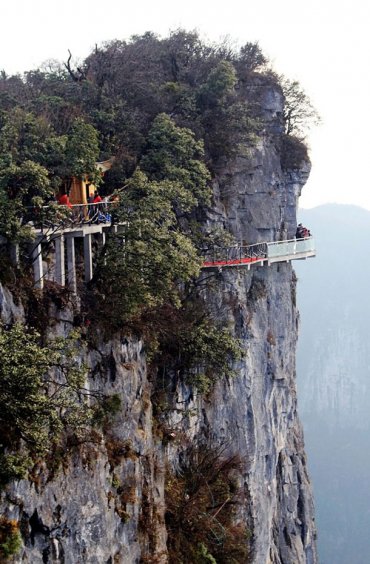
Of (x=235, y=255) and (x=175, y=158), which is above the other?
(x=175, y=158)

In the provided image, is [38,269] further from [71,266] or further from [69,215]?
[69,215]

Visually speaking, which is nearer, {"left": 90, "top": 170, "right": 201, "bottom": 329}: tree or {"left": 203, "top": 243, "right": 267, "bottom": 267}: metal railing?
{"left": 90, "top": 170, "right": 201, "bottom": 329}: tree

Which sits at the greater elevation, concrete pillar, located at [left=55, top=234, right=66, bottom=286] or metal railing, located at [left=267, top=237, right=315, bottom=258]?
metal railing, located at [left=267, top=237, right=315, bottom=258]

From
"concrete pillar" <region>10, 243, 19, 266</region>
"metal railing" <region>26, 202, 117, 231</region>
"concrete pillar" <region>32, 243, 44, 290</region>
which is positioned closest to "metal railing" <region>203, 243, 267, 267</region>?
"metal railing" <region>26, 202, 117, 231</region>

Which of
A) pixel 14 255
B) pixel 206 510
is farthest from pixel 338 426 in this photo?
pixel 14 255

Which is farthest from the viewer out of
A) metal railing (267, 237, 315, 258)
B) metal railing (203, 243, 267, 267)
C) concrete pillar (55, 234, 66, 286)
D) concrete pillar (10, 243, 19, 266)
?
metal railing (267, 237, 315, 258)

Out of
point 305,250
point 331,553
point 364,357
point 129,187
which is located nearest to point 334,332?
point 364,357

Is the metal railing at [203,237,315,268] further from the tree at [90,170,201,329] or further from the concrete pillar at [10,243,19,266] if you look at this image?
the concrete pillar at [10,243,19,266]

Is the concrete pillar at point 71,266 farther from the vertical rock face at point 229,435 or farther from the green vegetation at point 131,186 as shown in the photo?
the vertical rock face at point 229,435
